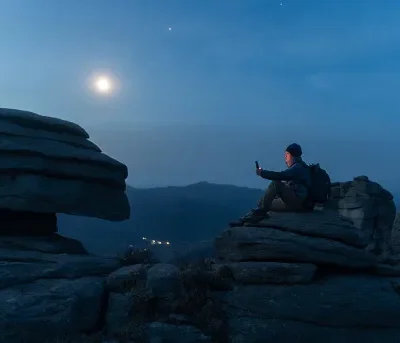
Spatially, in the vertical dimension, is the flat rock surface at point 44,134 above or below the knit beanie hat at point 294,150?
above

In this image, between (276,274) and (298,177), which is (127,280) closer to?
(276,274)

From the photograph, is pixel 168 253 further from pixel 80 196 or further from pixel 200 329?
pixel 200 329

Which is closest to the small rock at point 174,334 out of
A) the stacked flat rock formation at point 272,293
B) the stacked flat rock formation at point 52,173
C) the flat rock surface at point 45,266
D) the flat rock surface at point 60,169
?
the stacked flat rock formation at point 272,293

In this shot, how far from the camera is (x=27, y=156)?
62.0 feet

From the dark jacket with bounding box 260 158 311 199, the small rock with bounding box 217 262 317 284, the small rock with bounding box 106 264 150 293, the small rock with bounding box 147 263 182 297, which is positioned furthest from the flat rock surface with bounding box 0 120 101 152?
the small rock with bounding box 217 262 317 284

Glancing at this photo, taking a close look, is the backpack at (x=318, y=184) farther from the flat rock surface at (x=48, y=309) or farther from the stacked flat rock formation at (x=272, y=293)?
the flat rock surface at (x=48, y=309)

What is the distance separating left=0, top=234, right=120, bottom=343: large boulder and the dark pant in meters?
6.77

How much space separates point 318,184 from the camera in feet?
55.9

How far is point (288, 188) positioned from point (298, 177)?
58 centimetres

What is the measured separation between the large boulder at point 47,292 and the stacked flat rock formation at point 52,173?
2049 mm

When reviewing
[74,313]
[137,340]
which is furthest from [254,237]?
[74,313]

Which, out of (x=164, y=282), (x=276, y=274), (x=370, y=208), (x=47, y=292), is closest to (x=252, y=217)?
(x=276, y=274)

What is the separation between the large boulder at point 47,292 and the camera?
13.6 m

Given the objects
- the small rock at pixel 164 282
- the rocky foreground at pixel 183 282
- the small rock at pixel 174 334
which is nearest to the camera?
the small rock at pixel 174 334
